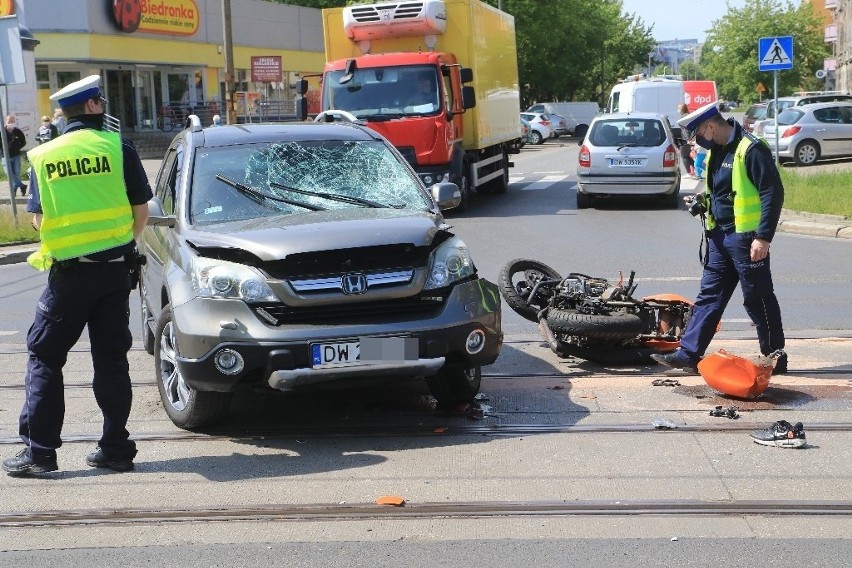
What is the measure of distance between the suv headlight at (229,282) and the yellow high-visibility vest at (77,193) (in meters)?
0.62

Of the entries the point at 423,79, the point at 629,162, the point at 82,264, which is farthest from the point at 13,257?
the point at 82,264

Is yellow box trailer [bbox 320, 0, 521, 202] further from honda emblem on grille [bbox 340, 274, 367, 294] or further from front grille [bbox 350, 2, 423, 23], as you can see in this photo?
honda emblem on grille [bbox 340, 274, 367, 294]

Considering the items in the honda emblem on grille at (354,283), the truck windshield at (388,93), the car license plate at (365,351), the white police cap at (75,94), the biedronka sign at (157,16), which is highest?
the biedronka sign at (157,16)

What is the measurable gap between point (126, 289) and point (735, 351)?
4543 mm

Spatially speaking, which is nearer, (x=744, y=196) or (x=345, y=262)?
(x=345, y=262)

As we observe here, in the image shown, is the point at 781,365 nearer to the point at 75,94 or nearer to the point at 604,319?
the point at 604,319

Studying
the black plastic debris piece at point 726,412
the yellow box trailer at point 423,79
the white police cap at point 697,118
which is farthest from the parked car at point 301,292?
the yellow box trailer at point 423,79

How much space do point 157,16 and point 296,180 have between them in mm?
36255

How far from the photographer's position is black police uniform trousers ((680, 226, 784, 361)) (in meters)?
7.05

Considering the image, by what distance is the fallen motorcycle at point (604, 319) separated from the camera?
7.51 meters

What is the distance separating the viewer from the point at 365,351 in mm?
5934

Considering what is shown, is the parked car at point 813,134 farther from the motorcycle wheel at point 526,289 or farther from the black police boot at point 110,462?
the black police boot at point 110,462

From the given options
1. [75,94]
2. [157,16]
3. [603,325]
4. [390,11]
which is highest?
[157,16]

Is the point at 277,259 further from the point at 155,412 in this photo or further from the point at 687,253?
the point at 687,253
